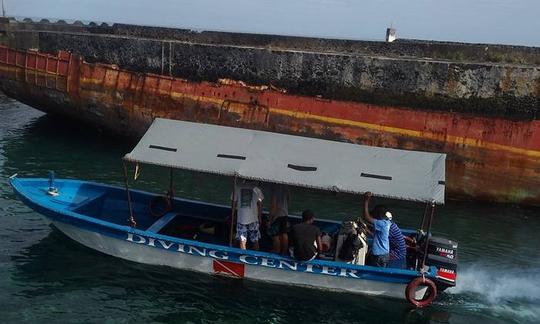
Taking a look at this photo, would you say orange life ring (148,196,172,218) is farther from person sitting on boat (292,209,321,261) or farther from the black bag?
the black bag

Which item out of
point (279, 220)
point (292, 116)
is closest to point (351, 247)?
point (279, 220)

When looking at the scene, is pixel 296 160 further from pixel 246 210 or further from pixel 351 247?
pixel 351 247

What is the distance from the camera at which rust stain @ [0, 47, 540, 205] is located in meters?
15.6

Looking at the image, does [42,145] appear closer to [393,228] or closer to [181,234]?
[181,234]

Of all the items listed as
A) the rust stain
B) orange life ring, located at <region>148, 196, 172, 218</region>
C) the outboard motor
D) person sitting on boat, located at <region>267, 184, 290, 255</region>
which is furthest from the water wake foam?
Result: orange life ring, located at <region>148, 196, 172, 218</region>

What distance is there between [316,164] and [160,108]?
1067 cm

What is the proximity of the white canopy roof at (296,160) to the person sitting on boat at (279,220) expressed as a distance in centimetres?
91

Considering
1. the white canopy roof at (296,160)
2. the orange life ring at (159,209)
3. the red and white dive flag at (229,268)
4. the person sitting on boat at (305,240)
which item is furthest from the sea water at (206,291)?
the white canopy roof at (296,160)

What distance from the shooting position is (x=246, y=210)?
997 cm

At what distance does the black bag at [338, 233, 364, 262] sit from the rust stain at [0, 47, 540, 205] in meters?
7.52

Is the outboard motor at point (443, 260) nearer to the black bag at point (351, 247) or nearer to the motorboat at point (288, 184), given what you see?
the motorboat at point (288, 184)

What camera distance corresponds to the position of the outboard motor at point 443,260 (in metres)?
9.36

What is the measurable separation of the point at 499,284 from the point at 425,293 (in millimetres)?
2088

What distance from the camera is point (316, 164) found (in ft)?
32.2
